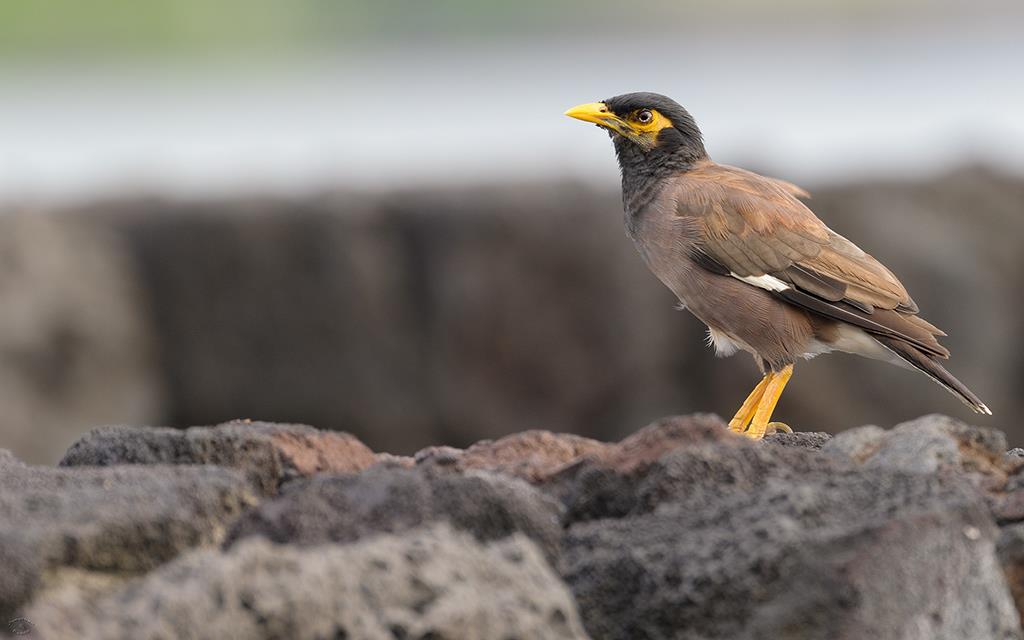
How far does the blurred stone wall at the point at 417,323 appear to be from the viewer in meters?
12.5

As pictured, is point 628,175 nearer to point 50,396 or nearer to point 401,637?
point 401,637

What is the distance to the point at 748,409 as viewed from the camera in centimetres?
696

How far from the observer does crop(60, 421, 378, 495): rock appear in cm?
454

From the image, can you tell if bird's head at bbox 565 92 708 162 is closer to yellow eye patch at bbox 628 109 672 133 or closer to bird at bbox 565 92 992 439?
yellow eye patch at bbox 628 109 672 133

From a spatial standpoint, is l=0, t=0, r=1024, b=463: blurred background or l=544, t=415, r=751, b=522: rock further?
l=0, t=0, r=1024, b=463: blurred background

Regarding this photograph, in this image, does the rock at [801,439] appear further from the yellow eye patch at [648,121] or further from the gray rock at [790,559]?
the yellow eye patch at [648,121]

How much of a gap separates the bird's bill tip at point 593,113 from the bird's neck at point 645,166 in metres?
0.15

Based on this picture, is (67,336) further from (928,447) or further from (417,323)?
(928,447)

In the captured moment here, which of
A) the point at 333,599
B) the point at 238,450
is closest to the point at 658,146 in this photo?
the point at 238,450

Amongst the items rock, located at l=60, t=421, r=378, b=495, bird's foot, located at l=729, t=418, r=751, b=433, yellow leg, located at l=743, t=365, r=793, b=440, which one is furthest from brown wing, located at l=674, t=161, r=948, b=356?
rock, located at l=60, t=421, r=378, b=495

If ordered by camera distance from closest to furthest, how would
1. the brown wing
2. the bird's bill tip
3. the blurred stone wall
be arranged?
the brown wing → the bird's bill tip → the blurred stone wall

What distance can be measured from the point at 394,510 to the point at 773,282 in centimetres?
357

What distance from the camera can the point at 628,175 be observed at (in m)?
7.63

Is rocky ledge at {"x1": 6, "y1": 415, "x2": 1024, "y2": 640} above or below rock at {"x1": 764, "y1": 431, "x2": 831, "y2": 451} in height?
above
